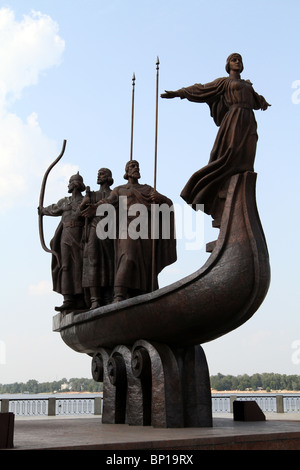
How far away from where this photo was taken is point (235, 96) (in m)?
7.54

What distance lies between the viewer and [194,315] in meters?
6.96

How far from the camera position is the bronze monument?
6.80 meters

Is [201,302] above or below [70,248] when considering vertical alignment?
below

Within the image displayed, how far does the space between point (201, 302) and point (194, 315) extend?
217 mm

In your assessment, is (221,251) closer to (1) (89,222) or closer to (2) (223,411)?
(1) (89,222)

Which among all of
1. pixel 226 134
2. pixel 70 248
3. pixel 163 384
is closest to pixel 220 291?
pixel 163 384

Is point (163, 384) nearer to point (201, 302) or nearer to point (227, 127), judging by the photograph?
point (201, 302)

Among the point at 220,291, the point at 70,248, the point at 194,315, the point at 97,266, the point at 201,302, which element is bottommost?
the point at 194,315

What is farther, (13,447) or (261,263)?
(261,263)

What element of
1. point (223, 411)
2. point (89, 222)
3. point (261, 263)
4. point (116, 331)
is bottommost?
point (223, 411)

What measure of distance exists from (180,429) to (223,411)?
12.3 metres

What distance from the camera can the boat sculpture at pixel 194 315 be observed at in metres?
6.76

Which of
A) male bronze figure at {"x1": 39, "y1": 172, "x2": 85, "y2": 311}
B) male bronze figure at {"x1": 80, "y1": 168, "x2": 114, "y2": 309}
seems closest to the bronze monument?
male bronze figure at {"x1": 80, "y1": 168, "x2": 114, "y2": 309}
